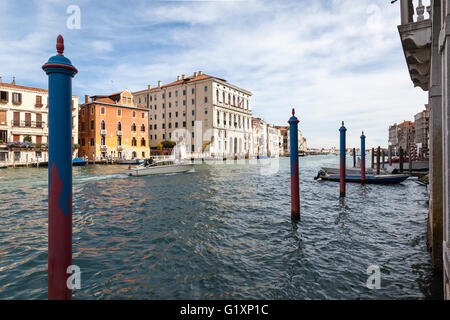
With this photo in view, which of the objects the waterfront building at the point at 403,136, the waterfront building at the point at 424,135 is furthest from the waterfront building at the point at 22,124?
the waterfront building at the point at 403,136

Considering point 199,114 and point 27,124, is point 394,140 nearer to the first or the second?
point 199,114

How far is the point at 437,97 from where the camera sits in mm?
4160

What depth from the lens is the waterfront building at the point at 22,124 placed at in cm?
3152

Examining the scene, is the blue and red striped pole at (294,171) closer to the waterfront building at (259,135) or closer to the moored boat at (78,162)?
the moored boat at (78,162)

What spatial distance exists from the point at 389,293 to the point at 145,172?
19.5 meters

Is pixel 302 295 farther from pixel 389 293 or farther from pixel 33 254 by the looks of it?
pixel 33 254

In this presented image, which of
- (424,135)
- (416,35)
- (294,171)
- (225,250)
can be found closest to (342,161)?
(294,171)

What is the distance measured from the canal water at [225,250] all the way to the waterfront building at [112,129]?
31411 mm

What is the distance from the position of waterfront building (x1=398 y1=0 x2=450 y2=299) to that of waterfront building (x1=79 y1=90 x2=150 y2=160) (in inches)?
1552

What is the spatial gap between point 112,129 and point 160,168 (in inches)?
906

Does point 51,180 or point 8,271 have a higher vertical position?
point 51,180

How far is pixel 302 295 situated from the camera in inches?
152

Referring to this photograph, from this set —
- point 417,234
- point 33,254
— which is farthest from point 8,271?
point 417,234

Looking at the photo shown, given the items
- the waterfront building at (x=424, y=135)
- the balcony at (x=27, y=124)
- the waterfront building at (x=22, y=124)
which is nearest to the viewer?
the waterfront building at (x=424, y=135)
